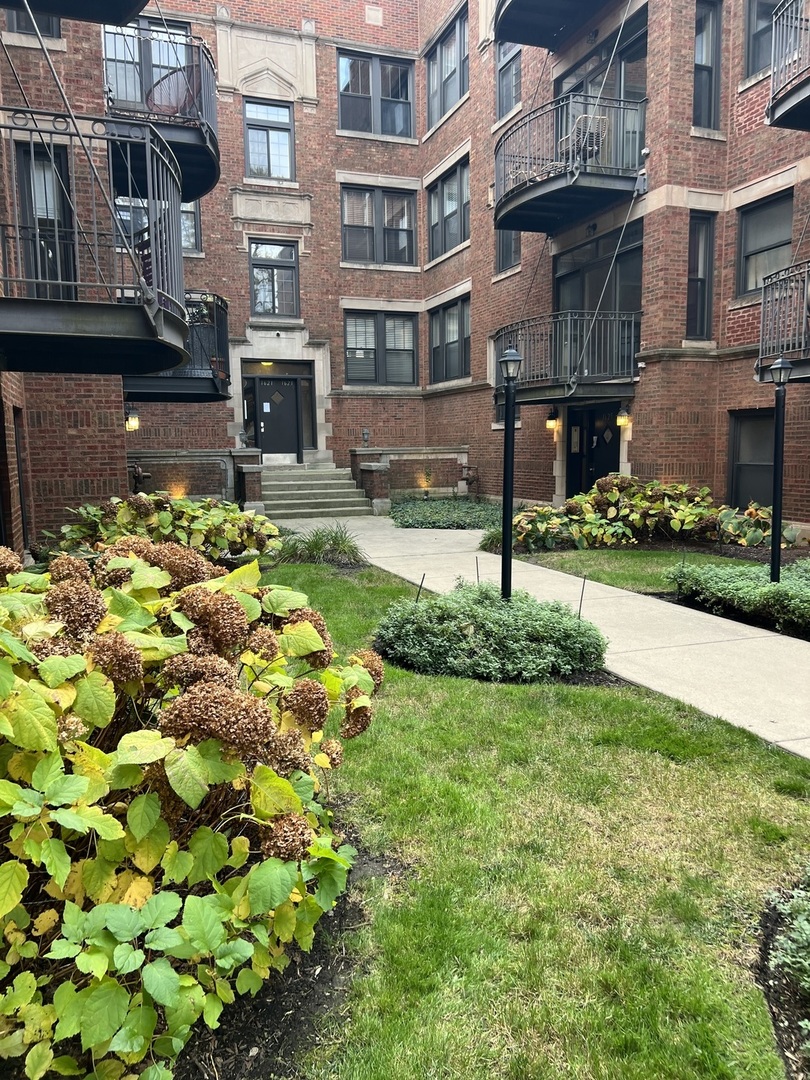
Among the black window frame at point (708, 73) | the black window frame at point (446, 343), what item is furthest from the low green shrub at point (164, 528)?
the black window frame at point (446, 343)

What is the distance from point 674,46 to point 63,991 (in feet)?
48.6

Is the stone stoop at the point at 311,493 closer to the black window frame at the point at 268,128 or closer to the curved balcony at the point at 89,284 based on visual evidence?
the black window frame at the point at 268,128

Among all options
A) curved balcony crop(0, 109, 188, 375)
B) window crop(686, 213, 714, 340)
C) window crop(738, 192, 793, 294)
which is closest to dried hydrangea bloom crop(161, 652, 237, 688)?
curved balcony crop(0, 109, 188, 375)

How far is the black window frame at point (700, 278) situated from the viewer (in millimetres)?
12703

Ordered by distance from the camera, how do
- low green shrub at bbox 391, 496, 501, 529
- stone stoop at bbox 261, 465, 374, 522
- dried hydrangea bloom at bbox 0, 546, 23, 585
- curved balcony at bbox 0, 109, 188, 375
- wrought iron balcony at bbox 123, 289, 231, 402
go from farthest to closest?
stone stoop at bbox 261, 465, 374, 522, low green shrub at bbox 391, 496, 501, 529, wrought iron balcony at bbox 123, 289, 231, 402, curved balcony at bbox 0, 109, 188, 375, dried hydrangea bloom at bbox 0, 546, 23, 585

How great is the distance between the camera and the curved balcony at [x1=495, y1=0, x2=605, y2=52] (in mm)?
13422

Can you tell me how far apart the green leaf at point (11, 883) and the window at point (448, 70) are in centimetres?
2062

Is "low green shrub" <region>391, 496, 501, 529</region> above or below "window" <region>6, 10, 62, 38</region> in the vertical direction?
below

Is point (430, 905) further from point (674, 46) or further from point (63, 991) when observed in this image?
point (674, 46)

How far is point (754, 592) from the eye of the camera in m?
6.63

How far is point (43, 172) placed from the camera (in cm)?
938

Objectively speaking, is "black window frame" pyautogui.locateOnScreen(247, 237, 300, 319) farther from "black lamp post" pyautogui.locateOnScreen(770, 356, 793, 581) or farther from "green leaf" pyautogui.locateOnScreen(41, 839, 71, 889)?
"green leaf" pyautogui.locateOnScreen(41, 839, 71, 889)

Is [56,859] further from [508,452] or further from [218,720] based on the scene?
[508,452]

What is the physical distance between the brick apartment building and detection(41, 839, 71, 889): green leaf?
391cm
